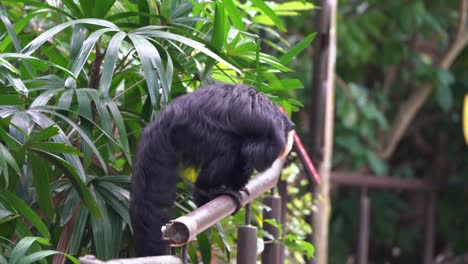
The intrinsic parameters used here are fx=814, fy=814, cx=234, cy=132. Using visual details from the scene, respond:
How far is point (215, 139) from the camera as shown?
2.16 metres

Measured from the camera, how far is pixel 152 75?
2.13m

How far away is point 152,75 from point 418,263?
20.6ft

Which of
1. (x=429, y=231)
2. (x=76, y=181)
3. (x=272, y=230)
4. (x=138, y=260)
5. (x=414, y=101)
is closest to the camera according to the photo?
(x=138, y=260)

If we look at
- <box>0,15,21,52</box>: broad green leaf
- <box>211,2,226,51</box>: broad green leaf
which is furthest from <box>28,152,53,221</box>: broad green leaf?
<box>211,2,226,51</box>: broad green leaf

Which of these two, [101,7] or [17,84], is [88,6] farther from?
[17,84]

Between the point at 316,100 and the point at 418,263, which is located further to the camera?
the point at 418,263

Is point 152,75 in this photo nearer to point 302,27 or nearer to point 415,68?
point 302,27

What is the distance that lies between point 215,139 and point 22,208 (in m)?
0.53

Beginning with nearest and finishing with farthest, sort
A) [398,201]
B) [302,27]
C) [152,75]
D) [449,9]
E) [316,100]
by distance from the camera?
[152,75], [316,100], [302,27], [449,9], [398,201]

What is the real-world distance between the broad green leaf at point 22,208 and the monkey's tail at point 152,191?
Result: 10.2 inches

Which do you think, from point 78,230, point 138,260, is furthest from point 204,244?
point 138,260

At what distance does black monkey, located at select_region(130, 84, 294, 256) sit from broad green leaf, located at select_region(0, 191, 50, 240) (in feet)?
0.88

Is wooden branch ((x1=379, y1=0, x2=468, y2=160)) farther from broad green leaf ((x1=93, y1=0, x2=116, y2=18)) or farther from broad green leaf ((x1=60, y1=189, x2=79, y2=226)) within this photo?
broad green leaf ((x1=60, y1=189, x2=79, y2=226))

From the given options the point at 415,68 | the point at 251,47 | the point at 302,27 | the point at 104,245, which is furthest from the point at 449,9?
the point at 104,245
